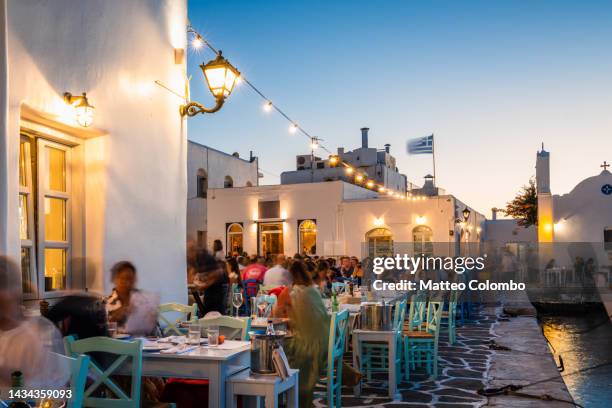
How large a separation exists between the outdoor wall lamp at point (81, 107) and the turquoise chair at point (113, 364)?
2750mm

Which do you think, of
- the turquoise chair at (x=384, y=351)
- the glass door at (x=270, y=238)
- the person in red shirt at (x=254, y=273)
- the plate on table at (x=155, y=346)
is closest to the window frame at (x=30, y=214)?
the plate on table at (x=155, y=346)

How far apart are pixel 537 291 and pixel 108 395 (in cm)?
1854

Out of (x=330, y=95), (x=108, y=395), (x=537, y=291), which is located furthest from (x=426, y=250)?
(x=108, y=395)

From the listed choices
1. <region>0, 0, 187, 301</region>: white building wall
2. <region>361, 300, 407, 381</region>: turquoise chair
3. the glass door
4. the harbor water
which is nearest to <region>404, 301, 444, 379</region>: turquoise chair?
<region>361, 300, 407, 381</region>: turquoise chair

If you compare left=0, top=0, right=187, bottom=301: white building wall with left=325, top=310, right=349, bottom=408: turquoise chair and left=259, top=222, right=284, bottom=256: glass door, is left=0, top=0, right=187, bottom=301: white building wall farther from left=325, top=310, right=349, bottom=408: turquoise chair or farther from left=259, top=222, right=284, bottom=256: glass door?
left=259, top=222, right=284, bottom=256: glass door

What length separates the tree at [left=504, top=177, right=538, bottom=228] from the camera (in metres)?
33.2

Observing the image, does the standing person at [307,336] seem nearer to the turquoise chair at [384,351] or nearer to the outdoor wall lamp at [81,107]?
the turquoise chair at [384,351]

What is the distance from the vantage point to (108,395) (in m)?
4.47

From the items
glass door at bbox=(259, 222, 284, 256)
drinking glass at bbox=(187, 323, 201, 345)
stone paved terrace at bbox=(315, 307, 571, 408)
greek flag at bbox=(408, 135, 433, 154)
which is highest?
greek flag at bbox=(408, 135, 433, 154)

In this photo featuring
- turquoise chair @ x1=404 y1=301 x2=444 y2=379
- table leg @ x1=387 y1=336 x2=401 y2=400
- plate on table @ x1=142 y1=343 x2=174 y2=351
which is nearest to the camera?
plate on table @ x1=142 y1=343 x2=174 y2=351

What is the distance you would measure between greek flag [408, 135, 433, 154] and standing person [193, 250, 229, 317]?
73.5 feet

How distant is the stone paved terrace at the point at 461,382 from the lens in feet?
22.3

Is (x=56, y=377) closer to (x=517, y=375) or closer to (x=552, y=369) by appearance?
(x=517, y=375)
